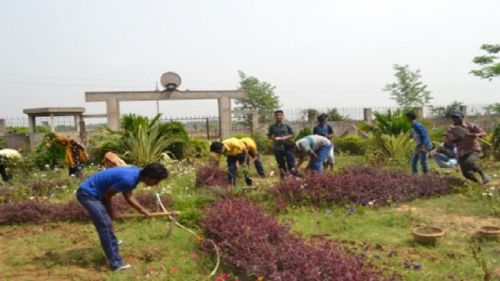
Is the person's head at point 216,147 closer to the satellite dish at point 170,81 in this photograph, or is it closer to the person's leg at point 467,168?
the person's leg at point 467,168

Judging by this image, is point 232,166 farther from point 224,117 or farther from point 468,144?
point 224,117

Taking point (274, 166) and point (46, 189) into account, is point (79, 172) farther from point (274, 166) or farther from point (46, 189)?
point (274, 166)

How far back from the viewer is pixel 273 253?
3803 millimetres

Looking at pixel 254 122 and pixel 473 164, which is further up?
pixel 254 122

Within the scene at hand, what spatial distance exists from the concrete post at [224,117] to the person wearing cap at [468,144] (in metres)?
9.58

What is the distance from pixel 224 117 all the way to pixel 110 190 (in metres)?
11.6

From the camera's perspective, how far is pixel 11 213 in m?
6.49

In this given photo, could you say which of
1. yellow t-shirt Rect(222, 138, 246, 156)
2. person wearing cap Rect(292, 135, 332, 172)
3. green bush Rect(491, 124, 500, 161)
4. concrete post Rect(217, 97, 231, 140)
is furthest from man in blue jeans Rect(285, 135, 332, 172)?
concrete post Rect(217, 97, 231, 140)

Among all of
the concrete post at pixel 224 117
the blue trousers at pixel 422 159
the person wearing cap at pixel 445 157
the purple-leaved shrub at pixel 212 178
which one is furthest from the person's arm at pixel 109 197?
the concrete post at pixel 224 117

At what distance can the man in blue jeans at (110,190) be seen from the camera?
4.30 metres

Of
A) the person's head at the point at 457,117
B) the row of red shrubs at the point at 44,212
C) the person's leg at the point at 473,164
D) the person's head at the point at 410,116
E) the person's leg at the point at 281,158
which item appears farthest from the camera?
the person's leg at the point at 281,158

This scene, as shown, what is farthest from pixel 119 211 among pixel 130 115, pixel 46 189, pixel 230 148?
pixel 130 115

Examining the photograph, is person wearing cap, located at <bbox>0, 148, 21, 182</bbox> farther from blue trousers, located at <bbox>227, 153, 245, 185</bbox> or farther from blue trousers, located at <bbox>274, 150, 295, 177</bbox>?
blue trousers, located at <bbox>274, 150, 295, 177</bbox>

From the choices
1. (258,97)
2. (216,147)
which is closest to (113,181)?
(216,147)
